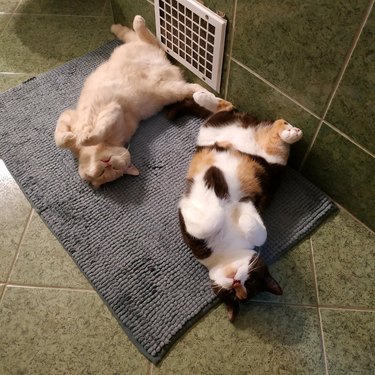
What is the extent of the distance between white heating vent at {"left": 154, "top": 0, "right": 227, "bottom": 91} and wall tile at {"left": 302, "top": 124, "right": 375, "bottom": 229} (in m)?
0.43

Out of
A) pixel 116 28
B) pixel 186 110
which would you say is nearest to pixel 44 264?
pixel 186 110

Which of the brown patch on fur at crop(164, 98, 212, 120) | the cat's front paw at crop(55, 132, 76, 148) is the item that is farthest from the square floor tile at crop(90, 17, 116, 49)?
the cat's front paw at crop(55, 132, 76, 148)

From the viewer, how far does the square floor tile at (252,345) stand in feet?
2.89

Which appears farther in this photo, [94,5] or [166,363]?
[94,5]

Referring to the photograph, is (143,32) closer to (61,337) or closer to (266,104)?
(266,104)

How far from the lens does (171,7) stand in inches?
47.8

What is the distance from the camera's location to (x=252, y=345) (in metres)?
0.91

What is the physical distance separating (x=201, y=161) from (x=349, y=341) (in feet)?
2.10

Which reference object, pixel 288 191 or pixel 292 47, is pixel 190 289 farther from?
pixel 292 47

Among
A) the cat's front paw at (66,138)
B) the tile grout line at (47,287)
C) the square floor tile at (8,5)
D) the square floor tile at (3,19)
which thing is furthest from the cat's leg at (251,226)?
the square floor tile at (8,5)

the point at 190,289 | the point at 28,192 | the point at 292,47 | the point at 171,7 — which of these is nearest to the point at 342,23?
the point at 292,47

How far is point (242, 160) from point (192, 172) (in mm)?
157

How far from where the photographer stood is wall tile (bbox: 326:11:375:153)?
2.57 feet

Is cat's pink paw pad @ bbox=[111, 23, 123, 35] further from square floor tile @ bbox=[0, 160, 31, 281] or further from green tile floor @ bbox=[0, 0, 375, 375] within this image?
green tile floor @ bbox=[0, 0, 375, 375]
